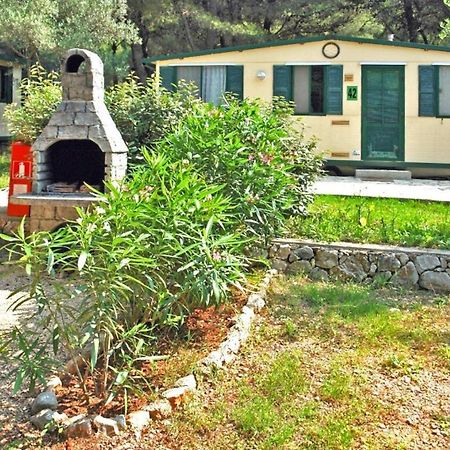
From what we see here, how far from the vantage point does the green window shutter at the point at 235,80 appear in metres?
13.2

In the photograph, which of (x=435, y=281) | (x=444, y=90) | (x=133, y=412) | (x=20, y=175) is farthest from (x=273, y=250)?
(x=444, y=90)

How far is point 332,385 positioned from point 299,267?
2.73 meters

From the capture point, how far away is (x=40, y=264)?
3.05 m

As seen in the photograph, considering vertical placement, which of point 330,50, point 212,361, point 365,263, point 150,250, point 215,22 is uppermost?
point 215,22

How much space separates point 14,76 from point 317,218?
15291 mm

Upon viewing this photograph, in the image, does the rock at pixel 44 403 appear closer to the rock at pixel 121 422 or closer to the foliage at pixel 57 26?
the rock at pixel 121 422

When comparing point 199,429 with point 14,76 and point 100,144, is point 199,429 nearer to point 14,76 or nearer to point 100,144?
point 100,144

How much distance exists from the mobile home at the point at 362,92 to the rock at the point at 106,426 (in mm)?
10090

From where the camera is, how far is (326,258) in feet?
20.1

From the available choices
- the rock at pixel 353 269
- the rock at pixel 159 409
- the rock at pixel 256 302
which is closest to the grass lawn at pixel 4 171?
the rock at pixel 353 269

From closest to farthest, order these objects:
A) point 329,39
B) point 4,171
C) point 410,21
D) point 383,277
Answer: point 383,277
point 4,171
point 329,39
point 410,21

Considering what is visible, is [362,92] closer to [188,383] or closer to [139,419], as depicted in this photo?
[188,383]

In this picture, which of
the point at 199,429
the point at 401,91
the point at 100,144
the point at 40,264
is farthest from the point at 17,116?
the point at 401,91

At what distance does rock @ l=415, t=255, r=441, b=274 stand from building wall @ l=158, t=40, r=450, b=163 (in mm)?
6693
